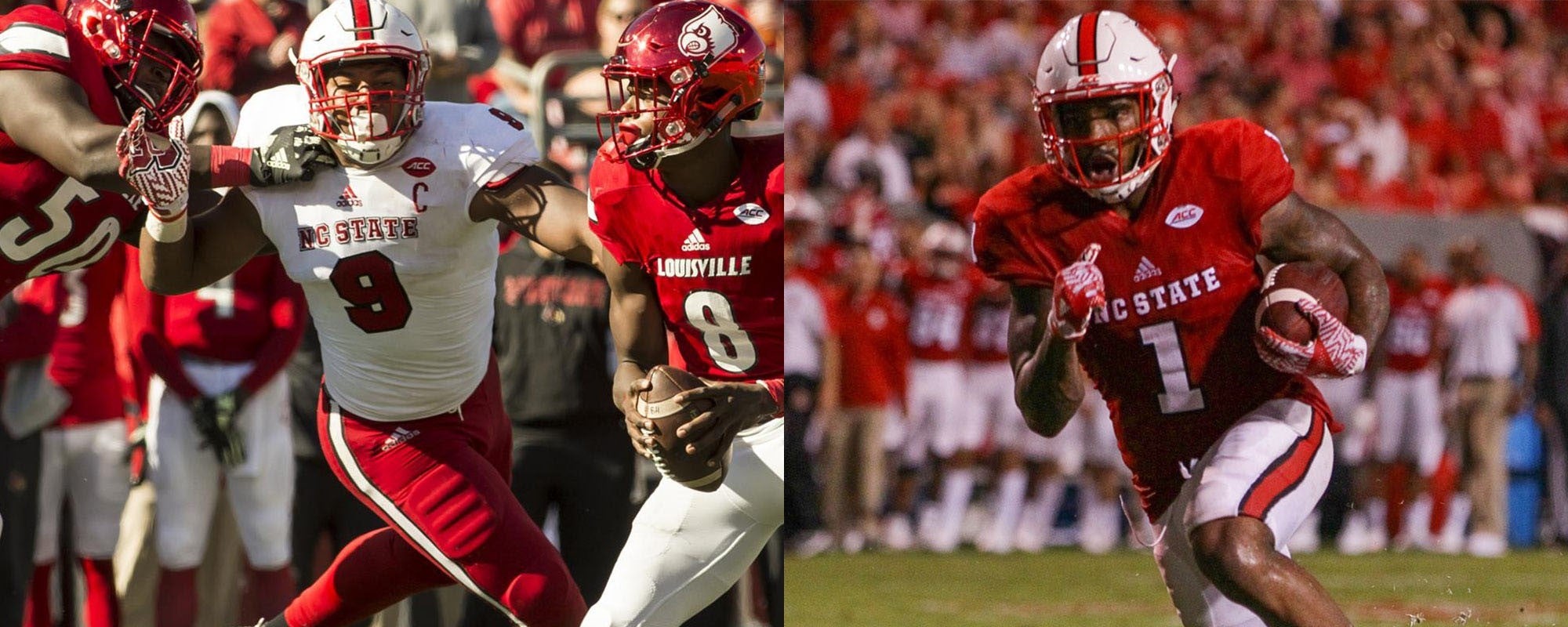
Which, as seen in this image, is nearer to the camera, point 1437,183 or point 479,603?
point 479,603

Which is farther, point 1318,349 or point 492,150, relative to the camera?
point 492,150

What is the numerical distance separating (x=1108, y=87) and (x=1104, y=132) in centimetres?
7

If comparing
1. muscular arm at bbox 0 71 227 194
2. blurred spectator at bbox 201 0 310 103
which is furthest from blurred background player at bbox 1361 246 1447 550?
muscular arm at bbox 0 71 227 194

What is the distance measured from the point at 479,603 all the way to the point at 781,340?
3.70 ft

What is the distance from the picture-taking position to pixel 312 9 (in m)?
3.22

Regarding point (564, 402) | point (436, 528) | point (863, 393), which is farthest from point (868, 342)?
point (436, 528)

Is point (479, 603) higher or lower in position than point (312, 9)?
lower

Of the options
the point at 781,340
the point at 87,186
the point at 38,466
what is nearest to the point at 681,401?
the point at 781,340

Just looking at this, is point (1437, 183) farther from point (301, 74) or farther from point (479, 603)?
point (301, 74)

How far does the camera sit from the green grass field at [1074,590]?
3.95m

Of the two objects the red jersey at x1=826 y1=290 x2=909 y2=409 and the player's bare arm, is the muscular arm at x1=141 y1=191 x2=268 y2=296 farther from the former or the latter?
the red jersey at x1=826 y1=290 x2=909 y2=409

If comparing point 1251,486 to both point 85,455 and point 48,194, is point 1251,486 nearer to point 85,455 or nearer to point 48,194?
point 48,194

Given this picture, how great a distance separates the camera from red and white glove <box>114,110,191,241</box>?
2564 millimetres

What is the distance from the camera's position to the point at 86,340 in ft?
11.9
